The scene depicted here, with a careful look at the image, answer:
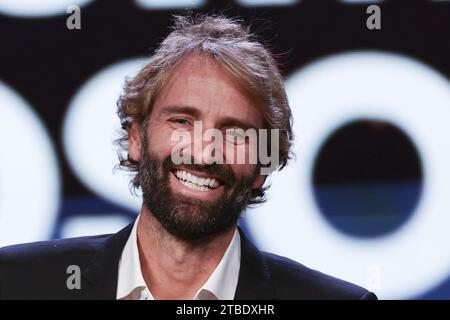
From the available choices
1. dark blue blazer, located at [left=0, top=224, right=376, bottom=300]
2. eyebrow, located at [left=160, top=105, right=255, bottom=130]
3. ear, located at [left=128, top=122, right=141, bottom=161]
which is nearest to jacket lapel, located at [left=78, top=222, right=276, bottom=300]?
dark blue blazer, located at [left=0, top=224, right=376, bottom=300]

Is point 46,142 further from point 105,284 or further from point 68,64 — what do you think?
point 105,284

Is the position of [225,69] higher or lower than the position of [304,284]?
higher

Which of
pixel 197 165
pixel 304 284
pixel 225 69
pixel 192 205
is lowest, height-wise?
pixel 304 284

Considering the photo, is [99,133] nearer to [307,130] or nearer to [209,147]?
[209,147]

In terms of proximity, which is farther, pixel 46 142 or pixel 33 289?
pixel 46 142

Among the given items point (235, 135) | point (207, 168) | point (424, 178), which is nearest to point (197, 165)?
point (207, 168)

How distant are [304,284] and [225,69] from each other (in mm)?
627

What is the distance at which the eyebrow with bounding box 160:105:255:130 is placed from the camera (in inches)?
89.0

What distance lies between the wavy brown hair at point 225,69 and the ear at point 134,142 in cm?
1

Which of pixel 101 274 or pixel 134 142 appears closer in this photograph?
pixel 101 274

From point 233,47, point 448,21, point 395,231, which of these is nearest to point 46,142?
point 233,47

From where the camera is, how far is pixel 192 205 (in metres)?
2.26
